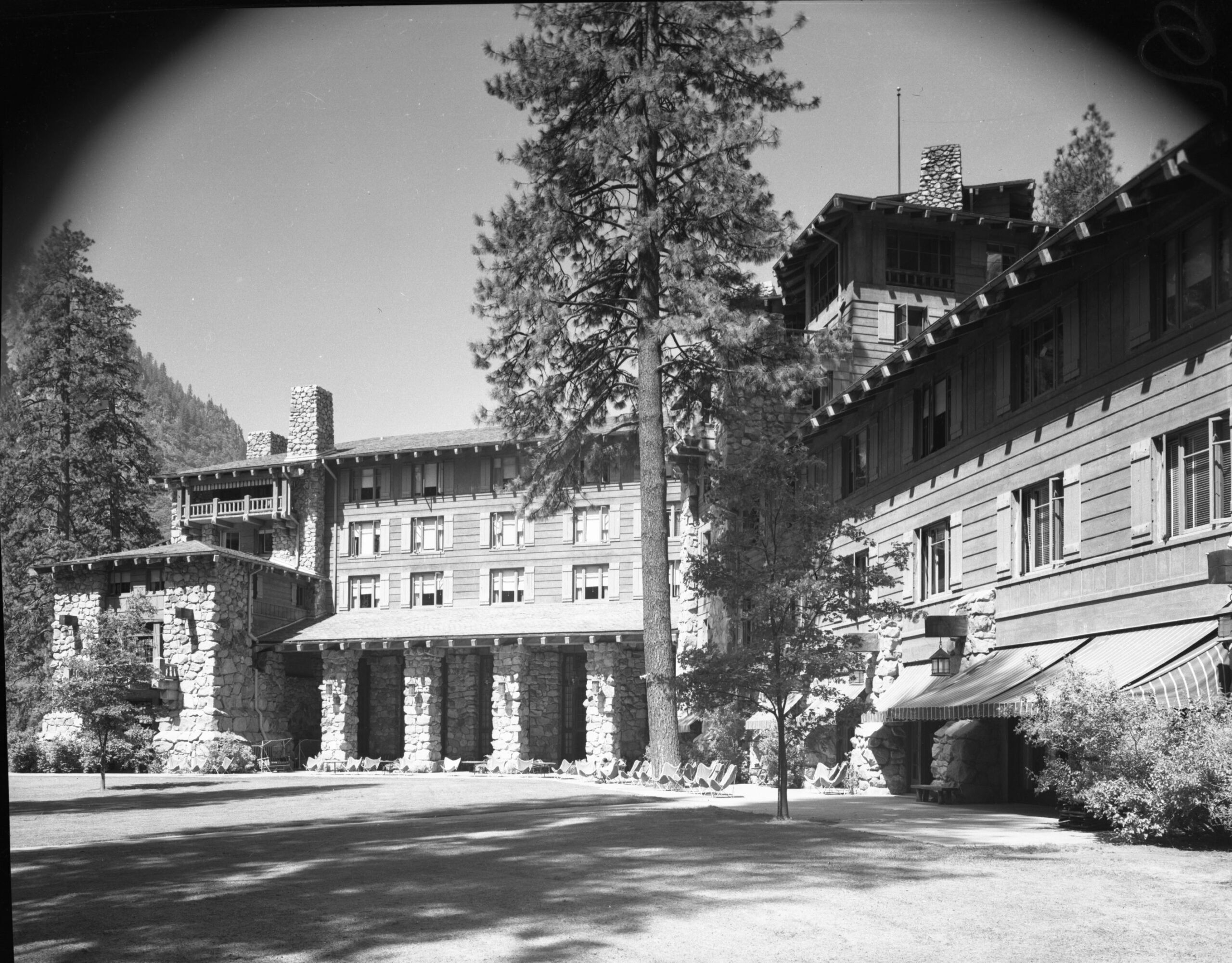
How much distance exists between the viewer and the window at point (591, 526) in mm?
51781

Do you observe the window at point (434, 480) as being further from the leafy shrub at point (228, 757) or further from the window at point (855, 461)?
the window at point (855, 461)

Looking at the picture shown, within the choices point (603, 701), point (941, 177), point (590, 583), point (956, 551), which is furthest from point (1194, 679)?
point (590, 583)

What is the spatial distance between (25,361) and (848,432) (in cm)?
2937

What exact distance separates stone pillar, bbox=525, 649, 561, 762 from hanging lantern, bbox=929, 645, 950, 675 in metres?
24.3

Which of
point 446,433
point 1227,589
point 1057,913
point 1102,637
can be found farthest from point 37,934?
point 446,433

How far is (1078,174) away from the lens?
42.4 m

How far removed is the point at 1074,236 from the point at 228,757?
3567cm

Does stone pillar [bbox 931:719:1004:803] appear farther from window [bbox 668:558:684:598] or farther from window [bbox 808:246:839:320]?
window [bbox 668:558:684:598]

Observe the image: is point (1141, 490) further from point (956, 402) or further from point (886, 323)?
point (886, 323)

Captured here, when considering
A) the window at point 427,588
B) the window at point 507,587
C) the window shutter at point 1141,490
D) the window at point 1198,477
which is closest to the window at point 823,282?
the window shutter at point 1141,490

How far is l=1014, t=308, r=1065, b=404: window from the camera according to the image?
2112 cm

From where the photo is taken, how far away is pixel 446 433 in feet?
182

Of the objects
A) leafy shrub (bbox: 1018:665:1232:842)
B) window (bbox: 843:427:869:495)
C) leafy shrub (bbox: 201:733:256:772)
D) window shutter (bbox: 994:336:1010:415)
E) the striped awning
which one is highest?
window shutter (bbox: 994:336:1010:415)

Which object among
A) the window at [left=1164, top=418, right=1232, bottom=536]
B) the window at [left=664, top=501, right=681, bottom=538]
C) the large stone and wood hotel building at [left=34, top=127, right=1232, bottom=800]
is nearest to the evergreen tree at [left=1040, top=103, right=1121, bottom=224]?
the large stone and wood hotel building at [left=34, top=127, right=1232, bottom=800]
